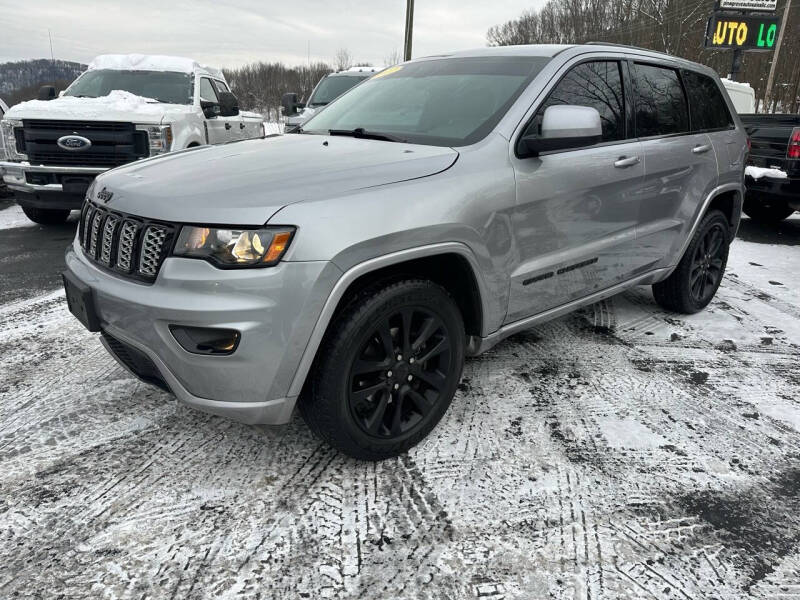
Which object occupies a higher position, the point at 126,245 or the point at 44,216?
the point at 126,245

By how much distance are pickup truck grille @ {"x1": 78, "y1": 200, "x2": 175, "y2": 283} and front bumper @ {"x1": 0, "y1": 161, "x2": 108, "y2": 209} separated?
421 cm

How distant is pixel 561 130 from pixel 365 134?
100 cm

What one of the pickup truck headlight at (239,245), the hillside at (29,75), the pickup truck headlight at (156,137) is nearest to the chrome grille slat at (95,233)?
the pickup truck headlight at (239,245)


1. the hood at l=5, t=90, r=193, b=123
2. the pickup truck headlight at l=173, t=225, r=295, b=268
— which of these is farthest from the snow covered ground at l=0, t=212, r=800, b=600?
the hood at l=5, t=90, r=193, b=123

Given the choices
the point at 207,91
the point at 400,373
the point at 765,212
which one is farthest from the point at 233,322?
the point at 765,212

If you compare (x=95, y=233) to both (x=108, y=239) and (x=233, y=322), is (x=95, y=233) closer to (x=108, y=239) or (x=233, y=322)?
(x=108, y=239)

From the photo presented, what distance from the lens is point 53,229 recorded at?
6777 millimetres

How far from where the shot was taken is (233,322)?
197 cm

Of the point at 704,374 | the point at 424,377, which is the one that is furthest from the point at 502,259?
the point at 704,374

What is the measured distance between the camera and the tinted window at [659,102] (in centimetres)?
356

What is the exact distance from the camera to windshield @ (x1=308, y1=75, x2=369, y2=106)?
1137 cm

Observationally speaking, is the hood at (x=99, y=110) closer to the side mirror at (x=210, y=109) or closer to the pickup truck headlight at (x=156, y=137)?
the pickup truck headlight at (x=156, y=137)

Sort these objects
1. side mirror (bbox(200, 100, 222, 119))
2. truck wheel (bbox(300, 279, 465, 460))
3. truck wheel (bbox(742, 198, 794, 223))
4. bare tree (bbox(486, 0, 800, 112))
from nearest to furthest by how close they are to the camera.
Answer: truck wheel (bbox(300, 279, 465, 460)), side mirror (bbox(200, 100, 222, 119)), truck wheel (bbox(742, 198, 794, 223)), bare tree (bbox(486, 0, 800, 112))

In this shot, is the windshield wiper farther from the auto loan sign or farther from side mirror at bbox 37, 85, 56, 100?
the auto loan sign
